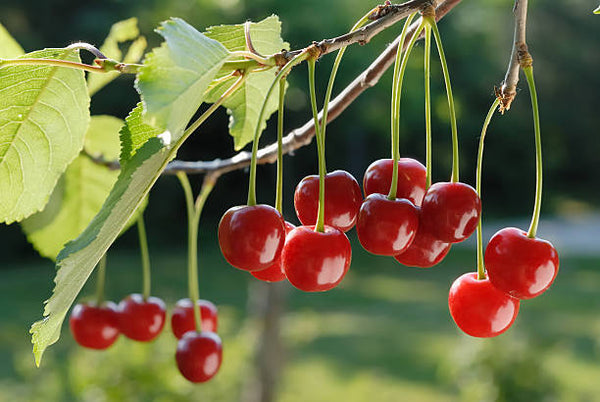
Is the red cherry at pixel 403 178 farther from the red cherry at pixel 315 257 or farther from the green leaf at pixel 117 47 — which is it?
the green leaf at pixel 117 47

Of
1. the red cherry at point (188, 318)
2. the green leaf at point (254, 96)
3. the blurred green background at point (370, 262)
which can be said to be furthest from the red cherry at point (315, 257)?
the blurred green background at point (370, 262)

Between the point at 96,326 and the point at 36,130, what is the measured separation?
450mm

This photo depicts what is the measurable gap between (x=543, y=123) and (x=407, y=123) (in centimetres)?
845

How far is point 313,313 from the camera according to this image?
351 inches

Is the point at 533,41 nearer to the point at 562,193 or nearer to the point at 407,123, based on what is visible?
the point at 562,193

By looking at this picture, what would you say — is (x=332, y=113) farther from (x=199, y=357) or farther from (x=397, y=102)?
(x=199, y=357)

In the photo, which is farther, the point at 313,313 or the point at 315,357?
the point at 313,313

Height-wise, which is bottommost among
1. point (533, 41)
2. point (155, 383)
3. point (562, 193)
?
point (155, 383)

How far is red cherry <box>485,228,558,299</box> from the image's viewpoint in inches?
28.7

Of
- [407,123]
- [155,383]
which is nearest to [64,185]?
[155,383]

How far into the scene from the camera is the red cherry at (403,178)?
814 millimetres

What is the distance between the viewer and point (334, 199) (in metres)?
0.78

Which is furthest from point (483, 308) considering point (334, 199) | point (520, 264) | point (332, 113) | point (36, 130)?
point (36, 130)

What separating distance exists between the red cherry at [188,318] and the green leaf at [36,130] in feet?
1.09
